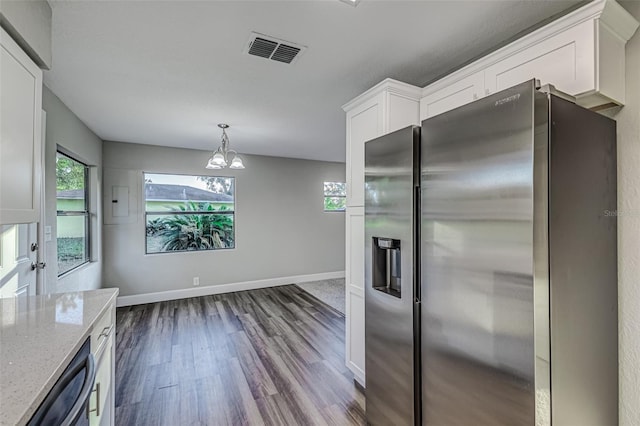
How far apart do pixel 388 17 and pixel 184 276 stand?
4585 millimetres

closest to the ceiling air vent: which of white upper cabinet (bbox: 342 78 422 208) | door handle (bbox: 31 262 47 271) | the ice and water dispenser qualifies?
white upper cabinet (bbox: 342 78 422 208)

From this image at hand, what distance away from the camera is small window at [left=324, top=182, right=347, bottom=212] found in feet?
19.7

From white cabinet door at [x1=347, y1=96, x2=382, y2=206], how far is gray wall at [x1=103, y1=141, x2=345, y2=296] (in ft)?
10.5

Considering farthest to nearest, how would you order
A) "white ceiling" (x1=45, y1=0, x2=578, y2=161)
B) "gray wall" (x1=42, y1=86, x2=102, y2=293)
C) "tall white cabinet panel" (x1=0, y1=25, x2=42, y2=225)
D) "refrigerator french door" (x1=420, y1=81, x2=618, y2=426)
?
"gray wall" (x1=42, y1=86, x2=102, y2=293), "white ceiling" (x1=45, y1=0, x2=578, y2=161), "tall white cabinet panel" (x1=0, y1=25, x2=42, y2=225), "refrigerator french door" (x1=420, y1=81, x2=618, y2=426)

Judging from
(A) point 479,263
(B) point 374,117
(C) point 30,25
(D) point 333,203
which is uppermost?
(C) point 30,25

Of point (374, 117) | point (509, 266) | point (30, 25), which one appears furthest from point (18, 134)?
point (509, 266)

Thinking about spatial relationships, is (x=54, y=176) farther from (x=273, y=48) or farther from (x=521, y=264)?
(x=521, y=264)

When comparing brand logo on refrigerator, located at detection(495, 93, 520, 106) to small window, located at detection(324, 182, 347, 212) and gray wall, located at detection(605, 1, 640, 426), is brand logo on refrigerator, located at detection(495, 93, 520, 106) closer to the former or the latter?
gray wall, located at detection(605, 1, 640, 426)

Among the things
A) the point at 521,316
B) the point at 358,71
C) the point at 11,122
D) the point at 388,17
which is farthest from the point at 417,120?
the point at 11,122

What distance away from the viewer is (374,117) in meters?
2.11

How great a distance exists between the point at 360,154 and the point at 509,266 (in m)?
1.43

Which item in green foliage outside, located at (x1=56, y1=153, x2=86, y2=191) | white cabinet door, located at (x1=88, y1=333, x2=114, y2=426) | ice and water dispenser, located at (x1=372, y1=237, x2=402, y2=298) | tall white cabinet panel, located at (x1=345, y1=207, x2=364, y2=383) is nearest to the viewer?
white cabinet door, located at (x1=88, y1=333, x2=114, y2=426)

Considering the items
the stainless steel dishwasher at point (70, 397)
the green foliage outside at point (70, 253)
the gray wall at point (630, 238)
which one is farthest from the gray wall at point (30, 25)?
the gray wall at point (630, 238)

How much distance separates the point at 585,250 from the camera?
117 cm
